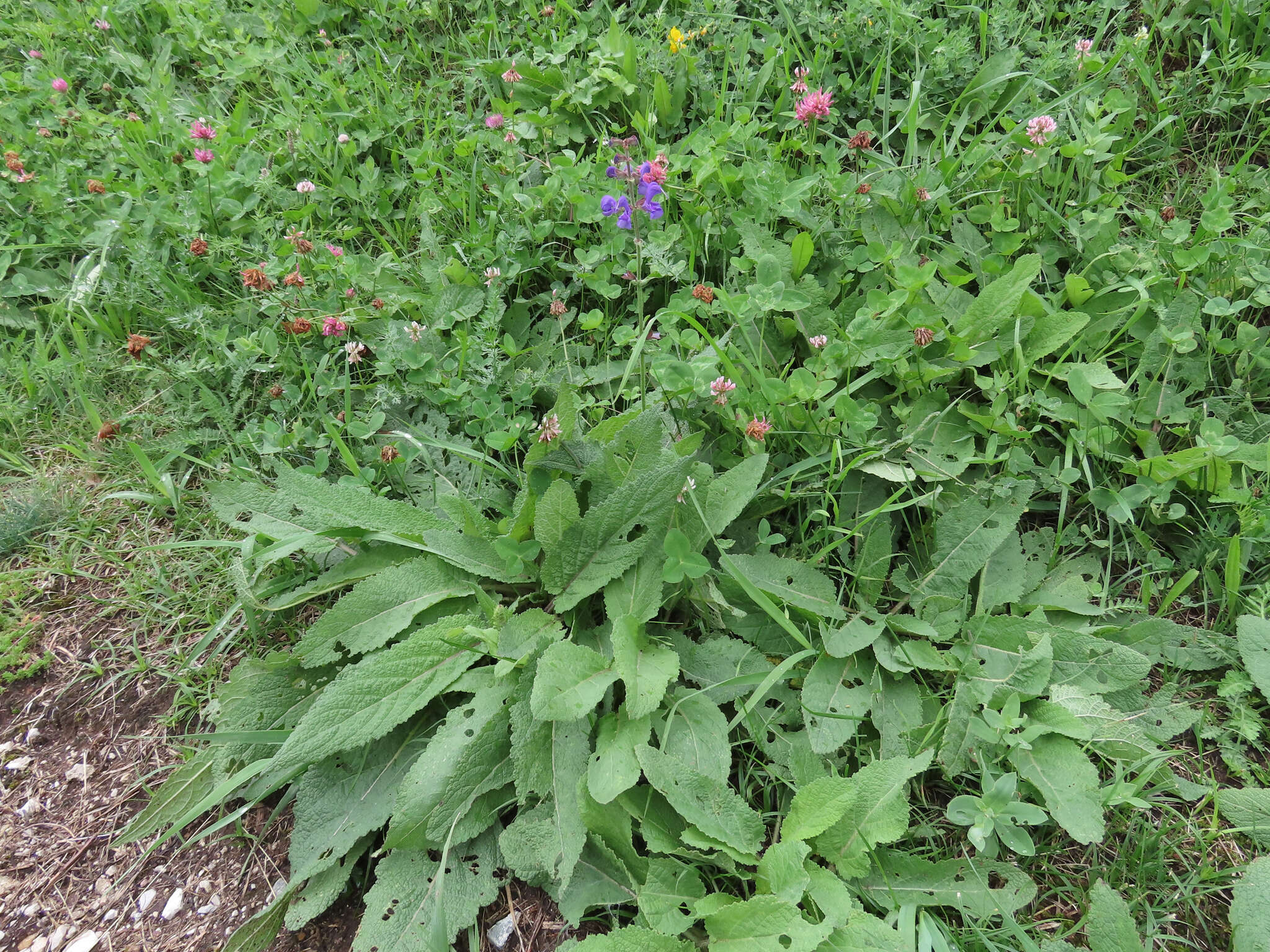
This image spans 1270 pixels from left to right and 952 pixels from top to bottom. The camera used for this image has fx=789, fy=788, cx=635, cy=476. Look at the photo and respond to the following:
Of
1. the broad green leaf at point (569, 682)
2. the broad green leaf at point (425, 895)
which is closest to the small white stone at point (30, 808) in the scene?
the broad green leaf at point (425, 895)

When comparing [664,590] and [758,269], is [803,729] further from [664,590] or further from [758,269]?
[758,269]

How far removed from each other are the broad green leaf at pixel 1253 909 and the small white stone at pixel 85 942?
8.41 feet

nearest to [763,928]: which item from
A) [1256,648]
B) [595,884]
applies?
[595,884]

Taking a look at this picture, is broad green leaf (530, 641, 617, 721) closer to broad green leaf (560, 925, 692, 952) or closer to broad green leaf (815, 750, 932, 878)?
broad green leaf (560, 925, 692, 952)

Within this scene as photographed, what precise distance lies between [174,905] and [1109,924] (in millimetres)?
2142

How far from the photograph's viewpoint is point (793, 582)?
6.84ft

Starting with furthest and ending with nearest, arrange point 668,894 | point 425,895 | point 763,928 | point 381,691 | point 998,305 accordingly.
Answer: point 998,305
point 381,691
point 425,895
point 668,894
point 763,928

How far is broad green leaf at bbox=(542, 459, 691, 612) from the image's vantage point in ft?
6.63

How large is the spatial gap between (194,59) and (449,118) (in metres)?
1.53

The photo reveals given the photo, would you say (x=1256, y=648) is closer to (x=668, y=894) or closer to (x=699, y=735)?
(x=699, y=735)

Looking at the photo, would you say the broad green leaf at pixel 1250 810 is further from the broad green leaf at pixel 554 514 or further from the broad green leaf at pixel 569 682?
the broad green leaf at pixel 554 514

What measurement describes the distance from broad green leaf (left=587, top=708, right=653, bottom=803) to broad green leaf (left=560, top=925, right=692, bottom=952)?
0.26 m

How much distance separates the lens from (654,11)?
341 centimetres

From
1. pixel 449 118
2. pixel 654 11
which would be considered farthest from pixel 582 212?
pixel 654 11
